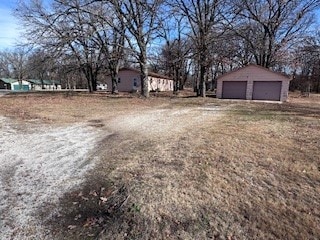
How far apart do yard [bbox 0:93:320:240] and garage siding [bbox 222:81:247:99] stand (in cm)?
1693

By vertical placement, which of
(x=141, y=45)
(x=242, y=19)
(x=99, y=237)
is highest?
(x=242, y=19)

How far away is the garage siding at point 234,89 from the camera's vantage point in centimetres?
2289

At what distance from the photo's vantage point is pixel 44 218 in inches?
125

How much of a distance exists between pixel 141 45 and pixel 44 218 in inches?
634

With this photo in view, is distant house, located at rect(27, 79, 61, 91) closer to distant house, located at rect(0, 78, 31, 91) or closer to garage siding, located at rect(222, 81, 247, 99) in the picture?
distant house, located at rect(0, 78, 31, 91)

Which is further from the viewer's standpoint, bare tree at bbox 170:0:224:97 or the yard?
bare tree at bbox 170:0:224:97

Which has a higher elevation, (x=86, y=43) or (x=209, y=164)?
(x=86, y=43)

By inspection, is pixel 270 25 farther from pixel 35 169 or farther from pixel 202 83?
pixel 35 169

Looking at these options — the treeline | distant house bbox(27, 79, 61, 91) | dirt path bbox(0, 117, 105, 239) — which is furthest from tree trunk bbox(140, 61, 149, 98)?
distant house bbox(27, 79, 61, 91)

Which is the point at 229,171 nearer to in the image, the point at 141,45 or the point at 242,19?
the point at 141,45

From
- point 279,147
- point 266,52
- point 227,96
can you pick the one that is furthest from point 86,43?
point 279,147

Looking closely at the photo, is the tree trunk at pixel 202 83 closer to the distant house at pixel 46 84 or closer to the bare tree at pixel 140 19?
the bare tree at pixel 140 19

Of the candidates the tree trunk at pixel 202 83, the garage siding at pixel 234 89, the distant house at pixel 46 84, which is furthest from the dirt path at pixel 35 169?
the distant house at pixel 46 84

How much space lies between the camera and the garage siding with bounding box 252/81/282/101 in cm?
2184
